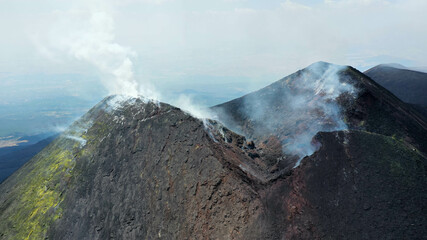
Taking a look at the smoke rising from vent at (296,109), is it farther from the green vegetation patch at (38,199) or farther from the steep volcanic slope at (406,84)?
the steep volcanic slope at (406,84)

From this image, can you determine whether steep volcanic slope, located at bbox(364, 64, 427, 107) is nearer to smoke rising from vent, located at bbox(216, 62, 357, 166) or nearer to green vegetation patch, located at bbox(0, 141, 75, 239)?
smoke rising from vent, located at bbox(216, 62, 357, 166)

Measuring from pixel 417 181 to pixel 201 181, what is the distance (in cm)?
1269

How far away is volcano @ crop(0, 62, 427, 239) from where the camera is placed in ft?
50.0

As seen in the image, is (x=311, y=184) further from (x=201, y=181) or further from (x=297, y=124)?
(x=297, y=124)

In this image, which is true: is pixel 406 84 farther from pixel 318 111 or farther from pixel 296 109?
pixel 318 111

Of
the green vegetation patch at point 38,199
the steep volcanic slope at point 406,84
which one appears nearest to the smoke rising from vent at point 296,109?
the green vegetation patch at point 38,199

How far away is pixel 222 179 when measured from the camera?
17.2m

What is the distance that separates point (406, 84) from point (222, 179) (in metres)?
78.2

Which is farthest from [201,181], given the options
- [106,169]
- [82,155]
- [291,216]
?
[82,155]

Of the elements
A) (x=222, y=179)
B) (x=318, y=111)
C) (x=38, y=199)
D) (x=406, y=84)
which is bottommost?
(x=406, y=84)

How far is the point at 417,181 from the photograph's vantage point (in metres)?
16.0

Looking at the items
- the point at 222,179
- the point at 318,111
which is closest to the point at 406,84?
the point at 318,111

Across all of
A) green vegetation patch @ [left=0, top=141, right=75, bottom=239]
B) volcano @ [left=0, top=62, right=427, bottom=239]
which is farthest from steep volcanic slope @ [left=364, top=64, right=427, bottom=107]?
green vegetation patch @ [left=0, top=141, right=75, bottom=239]

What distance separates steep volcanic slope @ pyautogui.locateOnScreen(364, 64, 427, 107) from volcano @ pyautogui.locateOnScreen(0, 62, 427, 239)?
48.8 meters
